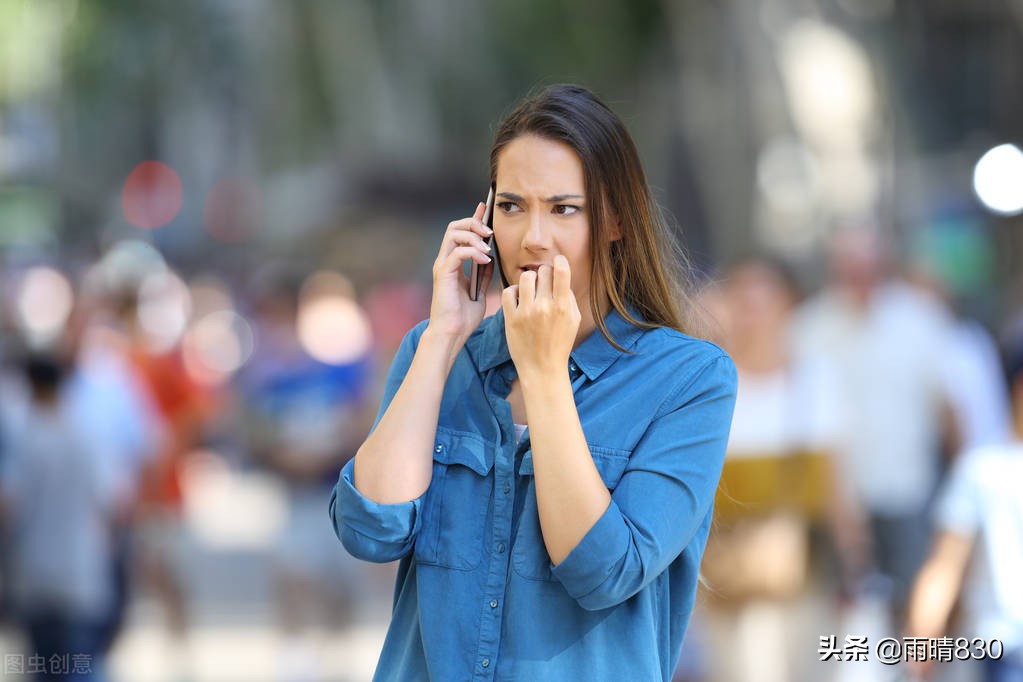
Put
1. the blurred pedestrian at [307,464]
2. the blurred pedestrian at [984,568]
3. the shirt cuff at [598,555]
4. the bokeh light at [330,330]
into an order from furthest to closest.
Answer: the bokeh light at [330,330], the blurred pedestrian at [307,464], the blurred pedestrian at [984,568], the shirt cuff at [598,555]

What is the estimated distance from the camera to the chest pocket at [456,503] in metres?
2.82

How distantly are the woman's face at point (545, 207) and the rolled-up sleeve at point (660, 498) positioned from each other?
32cm

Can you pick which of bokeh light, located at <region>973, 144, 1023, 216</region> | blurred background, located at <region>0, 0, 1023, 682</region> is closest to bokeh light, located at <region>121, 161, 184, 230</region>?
blurred background, located at <region>0, 0, 1023, 682</region>

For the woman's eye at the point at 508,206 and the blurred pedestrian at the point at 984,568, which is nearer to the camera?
the woman's eye at the point at 508,206

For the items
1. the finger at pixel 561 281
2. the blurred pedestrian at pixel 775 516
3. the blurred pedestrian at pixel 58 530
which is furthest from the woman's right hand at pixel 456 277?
the blurred pedestrian at pixel 58 530

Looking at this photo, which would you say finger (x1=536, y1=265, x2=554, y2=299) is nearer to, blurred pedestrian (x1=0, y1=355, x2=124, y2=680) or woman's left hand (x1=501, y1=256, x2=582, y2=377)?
woman's left hand (x1=501, y1=256, x2=582, y2=377)

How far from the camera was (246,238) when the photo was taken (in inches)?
2247

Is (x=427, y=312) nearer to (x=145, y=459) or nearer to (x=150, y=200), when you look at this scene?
(x=145, y=459)

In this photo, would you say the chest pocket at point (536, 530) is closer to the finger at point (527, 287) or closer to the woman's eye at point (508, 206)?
the finger at point (527, 287)

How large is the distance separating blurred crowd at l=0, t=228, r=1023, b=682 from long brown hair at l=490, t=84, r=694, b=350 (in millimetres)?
2186

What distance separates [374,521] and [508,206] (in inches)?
24.6

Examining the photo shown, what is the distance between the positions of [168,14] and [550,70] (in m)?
19.7

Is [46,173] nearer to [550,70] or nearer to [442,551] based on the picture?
[550,70]

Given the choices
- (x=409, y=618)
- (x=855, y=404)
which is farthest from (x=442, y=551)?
(x=855, y=404)
